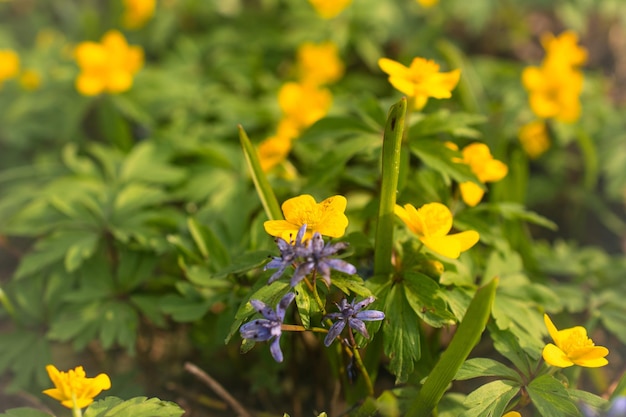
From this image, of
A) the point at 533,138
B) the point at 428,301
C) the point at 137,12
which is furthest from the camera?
the point at 137,12

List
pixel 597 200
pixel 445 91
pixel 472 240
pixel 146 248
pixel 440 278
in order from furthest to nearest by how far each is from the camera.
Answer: pixel 597 200 < pixel 146 248 < pixel 445 91 < pixel 440 278 < pixel 472 240

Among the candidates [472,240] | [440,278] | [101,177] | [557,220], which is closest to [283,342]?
[440,278]

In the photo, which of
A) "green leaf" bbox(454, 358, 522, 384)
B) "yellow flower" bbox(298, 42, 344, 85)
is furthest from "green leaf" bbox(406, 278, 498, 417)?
"yellow flower" bbox(298, 42, 344, 85)

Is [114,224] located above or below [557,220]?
above

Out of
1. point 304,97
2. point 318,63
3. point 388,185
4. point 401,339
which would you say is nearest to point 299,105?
point 304,97

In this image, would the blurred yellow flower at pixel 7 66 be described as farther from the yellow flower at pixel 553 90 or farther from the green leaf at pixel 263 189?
the yellow flower at pixel 553 90

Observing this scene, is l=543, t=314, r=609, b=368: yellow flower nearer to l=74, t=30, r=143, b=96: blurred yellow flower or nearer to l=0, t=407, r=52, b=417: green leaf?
l=0, t=407, r=52, b=417: green leaf

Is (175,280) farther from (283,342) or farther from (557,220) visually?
(557,220)

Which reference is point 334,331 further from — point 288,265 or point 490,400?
point 490,400
